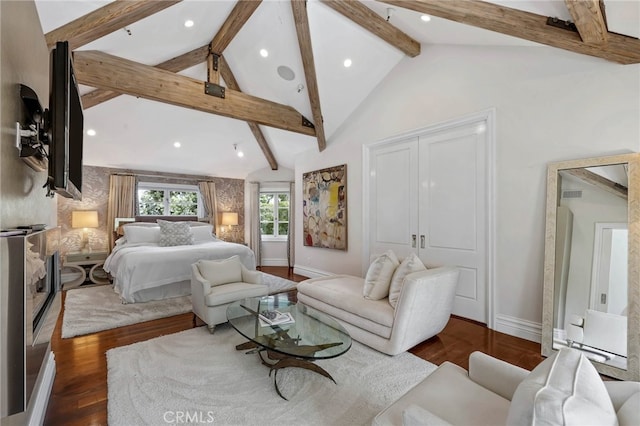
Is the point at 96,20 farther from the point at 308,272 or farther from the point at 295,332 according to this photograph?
the point at 308,272

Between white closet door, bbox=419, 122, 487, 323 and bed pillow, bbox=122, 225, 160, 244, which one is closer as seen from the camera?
white closet door, bbox=419, 122, 487, 323

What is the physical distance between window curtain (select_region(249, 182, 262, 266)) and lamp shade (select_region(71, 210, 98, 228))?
3.06 meters

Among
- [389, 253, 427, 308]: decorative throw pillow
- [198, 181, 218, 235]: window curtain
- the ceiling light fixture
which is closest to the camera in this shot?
[389, 253, 427, 308]: decorative throw pillow

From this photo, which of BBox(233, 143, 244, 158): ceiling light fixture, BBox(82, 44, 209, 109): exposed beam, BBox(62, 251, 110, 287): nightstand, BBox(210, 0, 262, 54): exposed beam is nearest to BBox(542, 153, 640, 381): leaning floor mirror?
BBox(210, 0, 262, 54): exposed beam

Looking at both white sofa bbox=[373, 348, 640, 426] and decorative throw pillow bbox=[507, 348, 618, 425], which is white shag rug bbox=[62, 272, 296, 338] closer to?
white sofa bbox=[373, 348, 640, 426]

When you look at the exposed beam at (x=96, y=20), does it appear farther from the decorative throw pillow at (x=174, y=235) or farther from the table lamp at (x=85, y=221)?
the table lamp at (x=85, y=221)

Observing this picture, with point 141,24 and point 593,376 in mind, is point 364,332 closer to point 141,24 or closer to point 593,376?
point 593,376

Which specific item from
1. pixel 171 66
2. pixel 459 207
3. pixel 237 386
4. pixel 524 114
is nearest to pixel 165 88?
pixel 171 66

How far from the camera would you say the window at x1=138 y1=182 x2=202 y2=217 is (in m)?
6.35

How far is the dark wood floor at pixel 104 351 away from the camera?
186 centimetres

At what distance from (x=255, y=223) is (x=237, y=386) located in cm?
521

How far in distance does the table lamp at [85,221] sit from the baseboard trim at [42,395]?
154 inches

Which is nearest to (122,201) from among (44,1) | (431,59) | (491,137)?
(44,1)

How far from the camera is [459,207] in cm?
343
